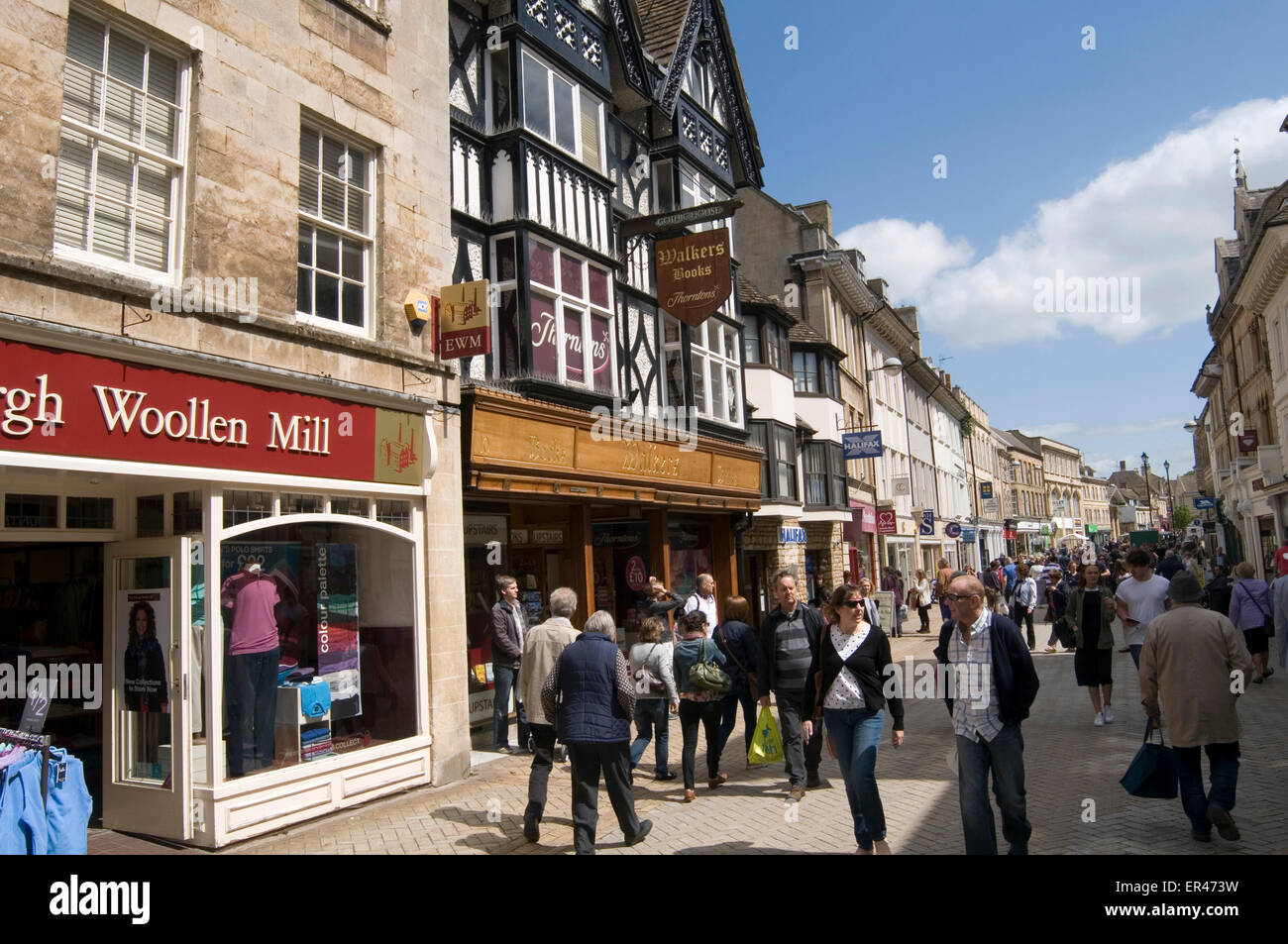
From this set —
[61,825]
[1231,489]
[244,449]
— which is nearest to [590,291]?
[244,449]

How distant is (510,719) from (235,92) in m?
7.83

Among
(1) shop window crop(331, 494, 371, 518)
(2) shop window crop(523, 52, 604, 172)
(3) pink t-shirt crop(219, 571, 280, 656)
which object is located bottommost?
(3) pink t-shirt crop(219, 571, 280, 656)

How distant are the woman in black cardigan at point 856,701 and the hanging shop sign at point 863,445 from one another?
18.4 m

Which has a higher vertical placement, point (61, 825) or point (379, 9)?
point (379, 9)

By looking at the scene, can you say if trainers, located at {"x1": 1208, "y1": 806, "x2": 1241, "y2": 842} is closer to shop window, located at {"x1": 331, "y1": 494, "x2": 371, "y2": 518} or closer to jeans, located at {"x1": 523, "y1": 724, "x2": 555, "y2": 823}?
jeans, located at {"x1": 523, "y1": 724, "x2": 555, "y2": 823}

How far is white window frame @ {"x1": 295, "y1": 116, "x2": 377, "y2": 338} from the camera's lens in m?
8.09

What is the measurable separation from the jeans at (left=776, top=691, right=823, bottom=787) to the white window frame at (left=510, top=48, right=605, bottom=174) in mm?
8165

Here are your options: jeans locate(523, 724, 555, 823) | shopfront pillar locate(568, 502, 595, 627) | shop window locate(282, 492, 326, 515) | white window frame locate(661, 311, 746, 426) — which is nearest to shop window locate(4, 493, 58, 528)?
shop window locate(282, 492, 326, 515)

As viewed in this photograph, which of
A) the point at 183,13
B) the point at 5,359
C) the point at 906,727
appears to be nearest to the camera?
Answer: the point at 5,359

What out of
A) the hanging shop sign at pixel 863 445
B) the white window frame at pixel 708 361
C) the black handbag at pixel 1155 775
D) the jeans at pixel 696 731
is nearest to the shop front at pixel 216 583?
the jeans at pixel 696 731

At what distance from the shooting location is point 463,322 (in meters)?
9.09

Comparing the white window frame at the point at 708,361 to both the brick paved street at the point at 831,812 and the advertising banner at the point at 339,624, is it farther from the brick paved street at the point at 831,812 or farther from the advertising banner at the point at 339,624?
the brick paved street at the point at 831,812

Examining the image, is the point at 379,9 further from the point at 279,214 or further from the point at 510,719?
the point at 510,719

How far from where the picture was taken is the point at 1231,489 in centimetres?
3766
